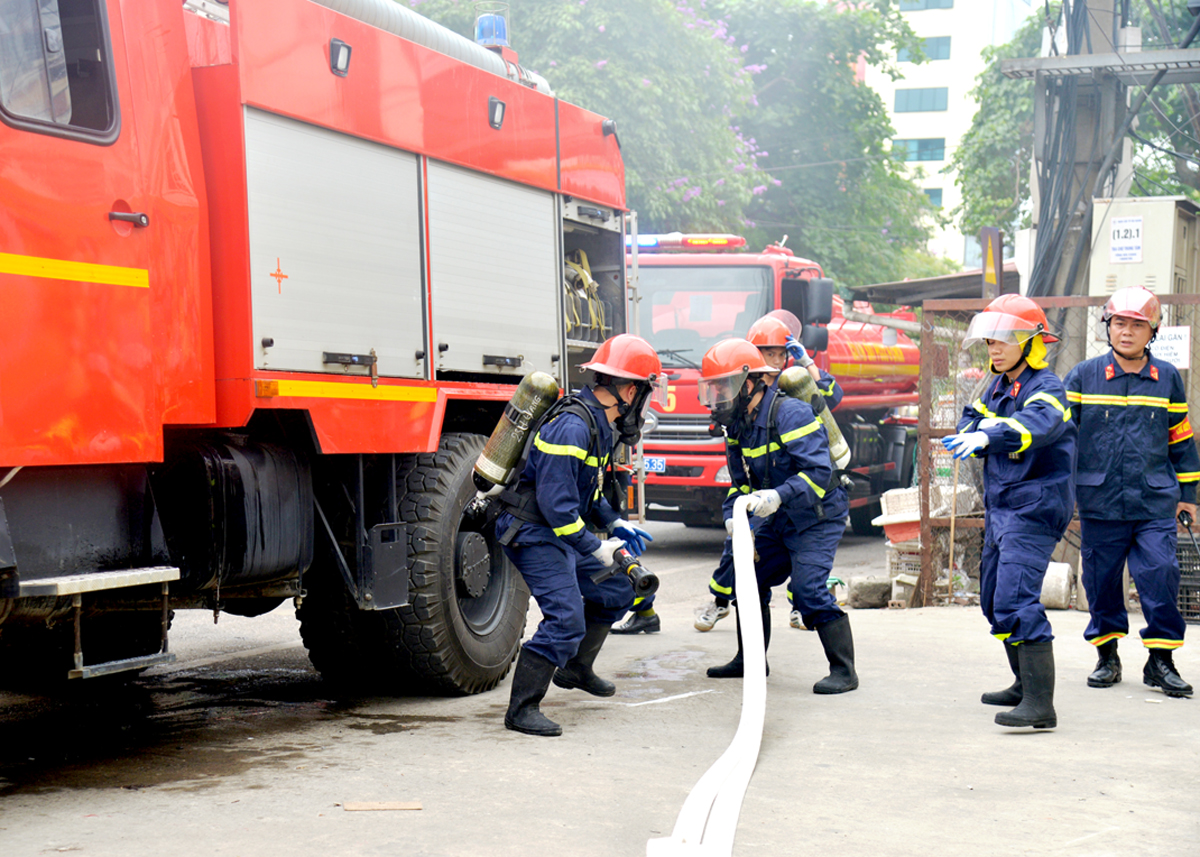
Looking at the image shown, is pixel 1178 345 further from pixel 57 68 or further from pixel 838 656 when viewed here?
pixel 57 68

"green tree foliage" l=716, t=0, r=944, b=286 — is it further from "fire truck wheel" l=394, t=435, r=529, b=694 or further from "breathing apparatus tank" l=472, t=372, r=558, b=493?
"breathing apparatus tank" l=472, t=372, r=558, b=493

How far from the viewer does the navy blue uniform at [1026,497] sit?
17.7 feet

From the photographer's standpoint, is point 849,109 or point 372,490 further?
point 849,109

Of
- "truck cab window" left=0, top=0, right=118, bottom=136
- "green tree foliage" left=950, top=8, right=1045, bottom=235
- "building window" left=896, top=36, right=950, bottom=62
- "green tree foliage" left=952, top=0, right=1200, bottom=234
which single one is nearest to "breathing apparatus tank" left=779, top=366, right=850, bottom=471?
"truck cab window" left=0, top=0, right=118, bottom=136

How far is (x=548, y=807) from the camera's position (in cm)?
419

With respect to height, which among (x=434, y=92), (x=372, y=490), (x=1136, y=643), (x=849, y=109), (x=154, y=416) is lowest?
(x=1136, y=643)

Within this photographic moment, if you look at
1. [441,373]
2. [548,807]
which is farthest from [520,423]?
[548,807]

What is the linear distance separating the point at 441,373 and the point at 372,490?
0.61m

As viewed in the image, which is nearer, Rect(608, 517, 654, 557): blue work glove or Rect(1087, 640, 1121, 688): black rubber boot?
Rect(608, 517, 654, 557): blue work glove

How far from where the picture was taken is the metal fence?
28.1ft

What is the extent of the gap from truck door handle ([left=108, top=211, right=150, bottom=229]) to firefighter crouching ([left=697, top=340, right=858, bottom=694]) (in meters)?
2.78

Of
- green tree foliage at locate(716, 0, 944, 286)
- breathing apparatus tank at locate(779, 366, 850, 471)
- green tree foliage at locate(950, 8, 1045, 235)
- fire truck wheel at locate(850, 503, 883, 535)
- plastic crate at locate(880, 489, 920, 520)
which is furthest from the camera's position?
green tree foliage at locate(716, 0, 944, 286)

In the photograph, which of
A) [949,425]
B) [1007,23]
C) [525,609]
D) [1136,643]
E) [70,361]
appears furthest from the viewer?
[1007,23]

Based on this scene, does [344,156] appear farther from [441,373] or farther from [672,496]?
[672,496]
